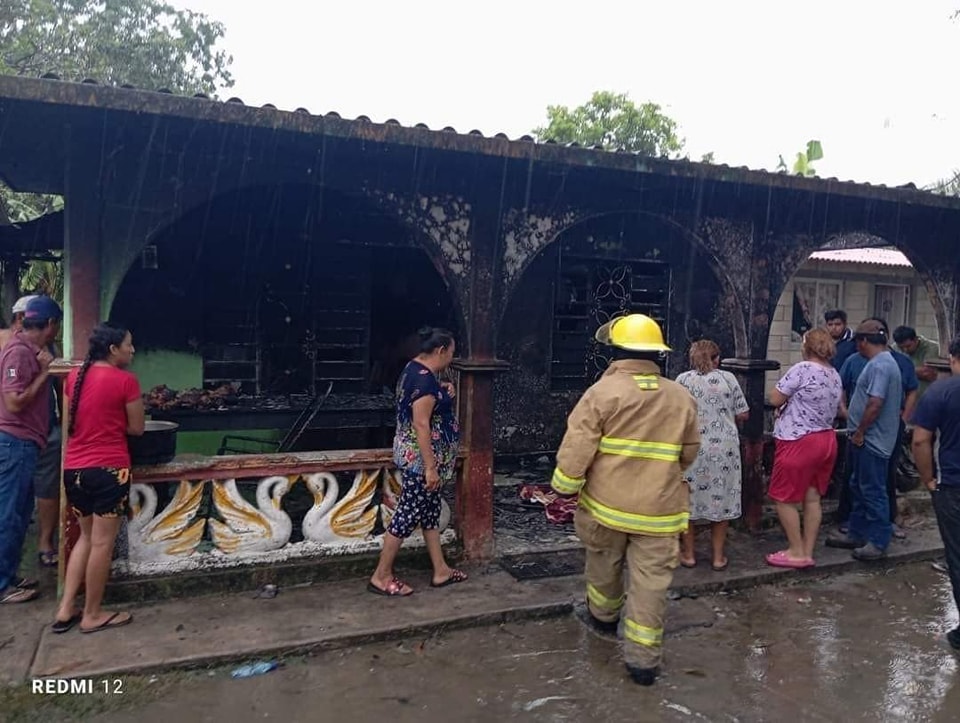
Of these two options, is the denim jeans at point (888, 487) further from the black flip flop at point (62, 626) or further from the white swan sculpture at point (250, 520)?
the black flip flop at point (62, 626)

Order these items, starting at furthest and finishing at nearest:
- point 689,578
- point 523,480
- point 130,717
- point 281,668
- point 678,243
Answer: point 678,243 < point 523,480 < point 689,578 < point 281,668 < point 130,717

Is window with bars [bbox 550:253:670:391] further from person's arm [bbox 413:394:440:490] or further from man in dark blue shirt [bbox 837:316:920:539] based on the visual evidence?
person's arm [bbox 413:394:440:490]

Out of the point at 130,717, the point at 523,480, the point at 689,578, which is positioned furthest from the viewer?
the point at 523,480

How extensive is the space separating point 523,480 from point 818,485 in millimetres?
3429

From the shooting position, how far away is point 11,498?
4.45 m

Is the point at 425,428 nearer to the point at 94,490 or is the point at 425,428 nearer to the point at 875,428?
the point at 94,490

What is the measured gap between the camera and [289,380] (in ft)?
26.6

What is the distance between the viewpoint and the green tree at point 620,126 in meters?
22.7

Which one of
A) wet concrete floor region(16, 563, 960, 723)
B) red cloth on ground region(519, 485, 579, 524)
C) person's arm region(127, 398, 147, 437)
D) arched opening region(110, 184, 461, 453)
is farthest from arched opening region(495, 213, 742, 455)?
person's arm region(127, 398, 147, 437)

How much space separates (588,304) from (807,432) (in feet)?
14.2

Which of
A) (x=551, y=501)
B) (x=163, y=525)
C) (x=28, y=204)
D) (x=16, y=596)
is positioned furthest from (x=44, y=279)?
(x=551, y=501)

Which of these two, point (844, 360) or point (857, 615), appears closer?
point (857, 615)

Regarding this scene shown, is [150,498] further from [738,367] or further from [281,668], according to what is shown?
[738,367]

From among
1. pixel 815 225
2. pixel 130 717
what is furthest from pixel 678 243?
pixel 130 717
